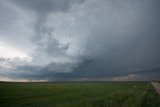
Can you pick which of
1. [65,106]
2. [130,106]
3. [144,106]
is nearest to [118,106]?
[130,106]

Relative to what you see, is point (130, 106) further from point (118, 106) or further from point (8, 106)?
point (8, 106)

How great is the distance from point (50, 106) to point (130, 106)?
1360cm

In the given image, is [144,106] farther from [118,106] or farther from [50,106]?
[50,106]

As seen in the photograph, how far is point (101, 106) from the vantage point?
1284 inches

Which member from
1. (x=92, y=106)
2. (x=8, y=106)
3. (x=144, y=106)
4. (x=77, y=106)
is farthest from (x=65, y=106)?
(x=144, y=106)

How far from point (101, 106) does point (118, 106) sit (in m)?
2.83

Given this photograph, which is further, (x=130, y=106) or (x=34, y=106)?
(x=34, y=106)

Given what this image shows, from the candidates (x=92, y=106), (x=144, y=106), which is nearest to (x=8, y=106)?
(x=92, y=106)

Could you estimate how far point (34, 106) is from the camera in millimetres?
34344

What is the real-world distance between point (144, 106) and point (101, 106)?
6947 millimetres

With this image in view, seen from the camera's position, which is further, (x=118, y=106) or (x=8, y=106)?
(x=8, y=106)

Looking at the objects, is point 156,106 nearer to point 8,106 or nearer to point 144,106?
point 144,106

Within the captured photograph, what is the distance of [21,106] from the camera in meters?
34.2

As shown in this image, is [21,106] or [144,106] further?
[21,106]
